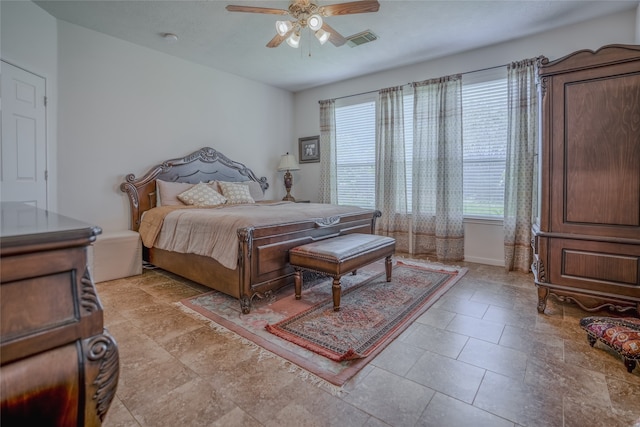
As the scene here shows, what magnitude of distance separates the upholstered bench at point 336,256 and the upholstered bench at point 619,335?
160 centimetres

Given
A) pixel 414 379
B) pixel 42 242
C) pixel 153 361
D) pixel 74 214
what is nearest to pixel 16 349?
pixel 42 242

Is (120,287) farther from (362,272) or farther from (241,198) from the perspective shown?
(362,272)

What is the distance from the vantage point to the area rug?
6.24ft

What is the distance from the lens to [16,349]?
2.02ft

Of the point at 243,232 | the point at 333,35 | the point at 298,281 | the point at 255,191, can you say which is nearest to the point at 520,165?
the point at 333,35

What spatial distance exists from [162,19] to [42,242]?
141 inches

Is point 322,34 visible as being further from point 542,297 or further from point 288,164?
point 288,164

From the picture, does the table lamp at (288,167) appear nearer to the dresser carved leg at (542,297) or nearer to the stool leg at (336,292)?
the stool leg at (336,292)

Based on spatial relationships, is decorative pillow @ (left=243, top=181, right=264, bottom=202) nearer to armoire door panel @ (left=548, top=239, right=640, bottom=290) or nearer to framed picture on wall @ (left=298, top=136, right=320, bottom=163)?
framed picture on wall @ (left=298, top=136, right=320, bottom=163)

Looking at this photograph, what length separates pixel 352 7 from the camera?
8.00 ft

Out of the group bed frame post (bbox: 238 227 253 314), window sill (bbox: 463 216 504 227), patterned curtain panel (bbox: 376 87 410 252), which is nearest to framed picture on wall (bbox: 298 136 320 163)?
patterned curtain panel (bbox: 376 87 410 252)

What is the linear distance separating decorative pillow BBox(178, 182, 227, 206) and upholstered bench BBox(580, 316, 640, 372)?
12.8ft

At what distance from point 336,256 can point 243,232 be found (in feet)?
2.54

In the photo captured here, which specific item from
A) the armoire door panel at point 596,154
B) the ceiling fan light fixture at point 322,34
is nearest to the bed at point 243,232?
the ceiling fan light fixture at point 322,34
